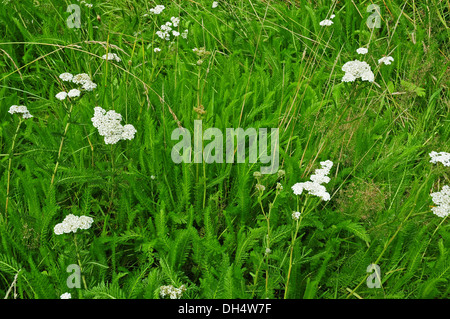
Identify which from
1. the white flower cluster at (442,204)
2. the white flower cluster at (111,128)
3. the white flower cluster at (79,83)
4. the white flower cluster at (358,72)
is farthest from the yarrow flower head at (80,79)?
the white flower cluster at (442,204)

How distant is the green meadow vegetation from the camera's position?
1545mm

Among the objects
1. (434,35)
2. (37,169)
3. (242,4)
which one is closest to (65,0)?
(242,4)

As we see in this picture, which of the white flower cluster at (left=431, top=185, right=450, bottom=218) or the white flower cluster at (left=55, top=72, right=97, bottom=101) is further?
the white flower cluster at (left=55, top=72, right=97, bottom=101)

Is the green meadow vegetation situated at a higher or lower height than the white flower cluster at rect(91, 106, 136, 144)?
lower

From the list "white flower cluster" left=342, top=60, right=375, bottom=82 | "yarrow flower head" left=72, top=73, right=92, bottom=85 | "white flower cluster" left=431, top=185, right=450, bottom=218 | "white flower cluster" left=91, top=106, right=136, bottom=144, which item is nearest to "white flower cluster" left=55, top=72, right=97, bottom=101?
"yarrow flower head" left=72, top=73, right=92, bottom=85

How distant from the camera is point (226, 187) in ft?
6.49

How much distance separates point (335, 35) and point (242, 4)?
0.76 meters

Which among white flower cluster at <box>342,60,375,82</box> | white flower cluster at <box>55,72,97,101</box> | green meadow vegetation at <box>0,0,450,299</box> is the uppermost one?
white flower cluster at <box>342,60,375,82</box>

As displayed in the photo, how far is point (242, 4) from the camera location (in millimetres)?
3146

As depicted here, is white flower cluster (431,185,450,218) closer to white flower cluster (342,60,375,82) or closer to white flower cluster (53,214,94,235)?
white flower cluster (342,60,375,82)

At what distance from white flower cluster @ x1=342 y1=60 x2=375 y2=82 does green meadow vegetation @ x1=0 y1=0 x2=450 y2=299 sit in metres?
0.11

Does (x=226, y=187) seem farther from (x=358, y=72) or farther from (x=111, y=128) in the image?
(x=358, y=72)

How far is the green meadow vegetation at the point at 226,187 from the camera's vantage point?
154cm
